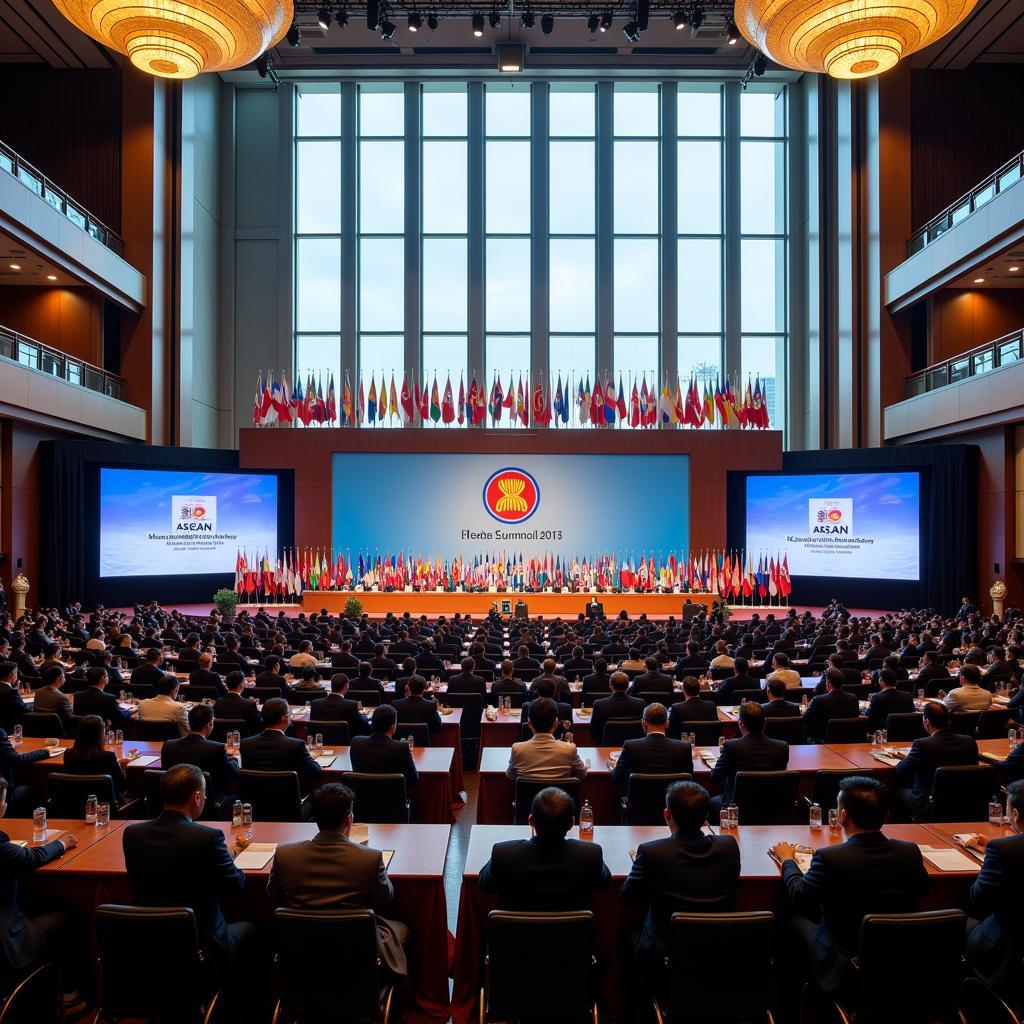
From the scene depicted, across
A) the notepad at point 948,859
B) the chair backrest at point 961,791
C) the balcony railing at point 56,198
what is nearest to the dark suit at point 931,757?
the chair backrest at point 961,791

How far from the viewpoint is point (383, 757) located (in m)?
5.25

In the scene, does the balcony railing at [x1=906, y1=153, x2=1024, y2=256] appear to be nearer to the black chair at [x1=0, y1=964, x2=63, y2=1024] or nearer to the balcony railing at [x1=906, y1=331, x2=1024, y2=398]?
the balcony railing at [x1=906, y1=331, x2=1024, y2=398]

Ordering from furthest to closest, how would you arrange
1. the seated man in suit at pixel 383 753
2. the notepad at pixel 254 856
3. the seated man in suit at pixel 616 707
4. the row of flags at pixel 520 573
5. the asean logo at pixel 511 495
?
1. the asean logo at pixel 511 495
2. the row of flags at pixel 520 573
3. the seated man in suit at pixel 616 707
4. the seated man in suit at pixel 383 753
5. the notepad at pixel 254 856

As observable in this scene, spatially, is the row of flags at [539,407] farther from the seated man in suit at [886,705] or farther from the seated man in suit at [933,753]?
the seated man in suit at [933,753]

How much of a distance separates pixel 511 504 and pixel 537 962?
2024 cm

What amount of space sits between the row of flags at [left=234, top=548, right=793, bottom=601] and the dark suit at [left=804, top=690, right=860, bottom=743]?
512 inches

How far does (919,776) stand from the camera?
5.46 meters

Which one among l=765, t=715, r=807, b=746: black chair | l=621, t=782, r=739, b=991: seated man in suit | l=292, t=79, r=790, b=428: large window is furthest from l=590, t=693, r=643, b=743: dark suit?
l=292, t=79, r=790, b=428: large window

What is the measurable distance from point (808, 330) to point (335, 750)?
2363 cm

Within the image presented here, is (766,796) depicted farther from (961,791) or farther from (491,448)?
(491,448)

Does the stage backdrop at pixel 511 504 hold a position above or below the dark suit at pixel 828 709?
above

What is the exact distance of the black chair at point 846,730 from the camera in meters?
6.38

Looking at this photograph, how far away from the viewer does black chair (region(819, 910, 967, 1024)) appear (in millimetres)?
Answer: 2951

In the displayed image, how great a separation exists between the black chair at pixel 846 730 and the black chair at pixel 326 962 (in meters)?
4.45
